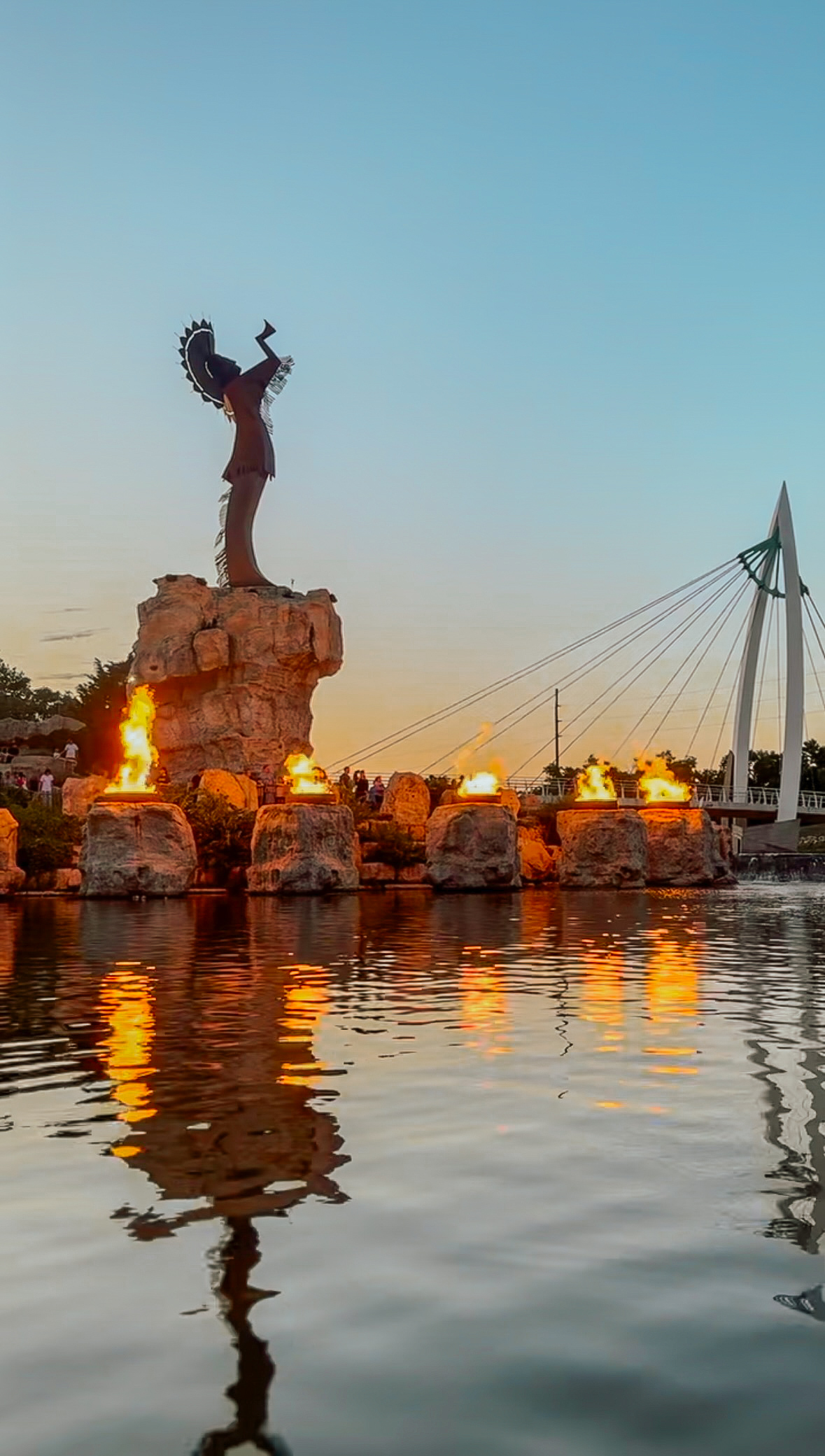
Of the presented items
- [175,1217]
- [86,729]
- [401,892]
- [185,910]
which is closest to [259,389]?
[86,729]

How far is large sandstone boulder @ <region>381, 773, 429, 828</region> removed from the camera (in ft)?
115

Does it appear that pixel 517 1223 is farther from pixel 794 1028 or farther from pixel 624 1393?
pixel 794 1028

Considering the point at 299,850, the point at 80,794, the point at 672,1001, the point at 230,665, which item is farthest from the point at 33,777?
the point at 672,1001

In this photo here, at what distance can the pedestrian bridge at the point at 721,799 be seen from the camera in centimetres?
4588

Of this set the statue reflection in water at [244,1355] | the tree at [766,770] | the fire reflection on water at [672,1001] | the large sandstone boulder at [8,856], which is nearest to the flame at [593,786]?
the large sandstone boulder at [8,856]

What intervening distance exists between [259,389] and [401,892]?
2510 centimetres

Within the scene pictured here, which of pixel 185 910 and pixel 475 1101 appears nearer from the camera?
pixel 475 1101

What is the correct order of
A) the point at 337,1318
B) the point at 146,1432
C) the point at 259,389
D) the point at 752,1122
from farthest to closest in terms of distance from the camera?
the point at 259,389 < the point at 752,1122 < the point at 337,1318 < the point at 146,1432

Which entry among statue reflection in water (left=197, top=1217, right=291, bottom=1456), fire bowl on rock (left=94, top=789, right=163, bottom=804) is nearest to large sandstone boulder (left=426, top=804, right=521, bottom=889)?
fire bowl on rock (left=94, top=789, right=163, bottom=804)

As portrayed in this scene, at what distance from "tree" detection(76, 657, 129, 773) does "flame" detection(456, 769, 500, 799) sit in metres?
29.7

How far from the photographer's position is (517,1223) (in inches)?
163

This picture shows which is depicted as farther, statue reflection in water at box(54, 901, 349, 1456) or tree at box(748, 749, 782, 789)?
tree at box(748, 749, 782, 789)

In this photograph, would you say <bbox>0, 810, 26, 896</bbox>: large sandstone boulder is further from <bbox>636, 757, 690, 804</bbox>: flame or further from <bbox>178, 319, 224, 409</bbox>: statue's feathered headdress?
<bbox>178, 319, 224, 409</bbox>: statue's feathered headdress

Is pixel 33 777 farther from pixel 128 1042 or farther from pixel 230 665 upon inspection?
pixel 128 1042
